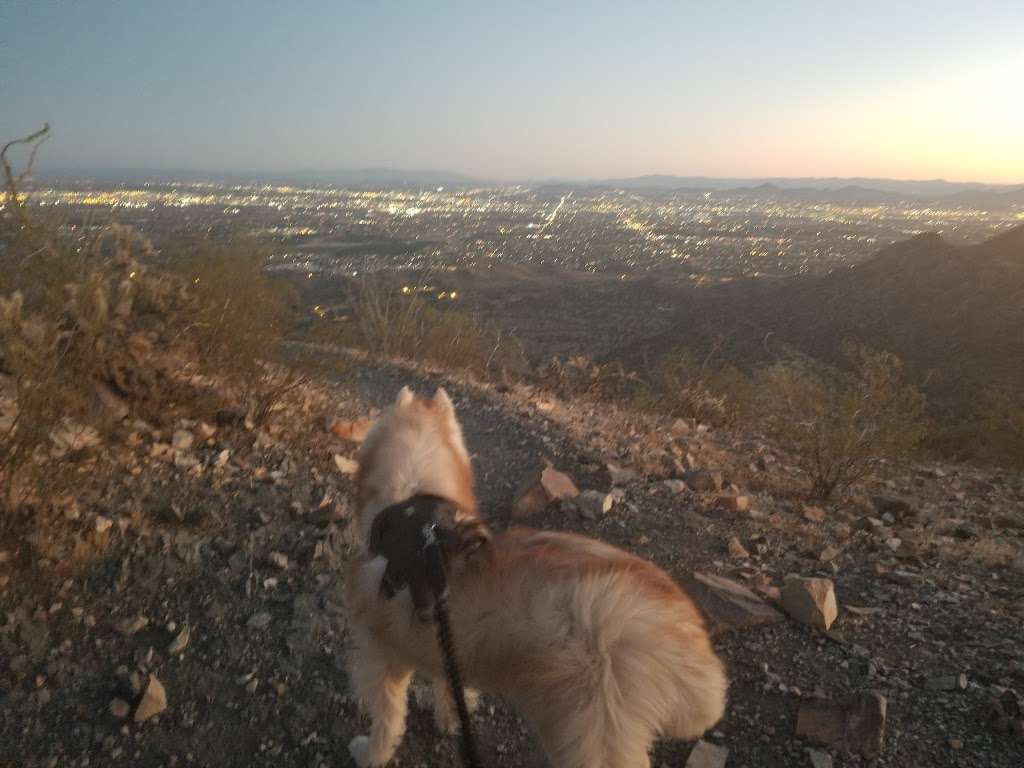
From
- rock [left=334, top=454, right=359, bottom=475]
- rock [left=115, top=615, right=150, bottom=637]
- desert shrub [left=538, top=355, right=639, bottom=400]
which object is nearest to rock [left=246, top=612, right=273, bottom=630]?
rock [left=115, top=615, right=150, bottom=637]

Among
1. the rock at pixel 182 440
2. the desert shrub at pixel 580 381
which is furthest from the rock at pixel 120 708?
the desert shrub at pixel 580 381

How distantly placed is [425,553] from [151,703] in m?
2.02

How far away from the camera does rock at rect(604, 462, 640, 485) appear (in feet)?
21.1

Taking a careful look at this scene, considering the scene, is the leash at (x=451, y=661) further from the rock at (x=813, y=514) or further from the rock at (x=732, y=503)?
the rock at (x=813, y=514)

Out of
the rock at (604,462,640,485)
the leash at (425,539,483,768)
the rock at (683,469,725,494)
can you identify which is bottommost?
the rock at (683,469,725,494)

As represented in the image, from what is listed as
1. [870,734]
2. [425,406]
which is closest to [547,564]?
[425,406]

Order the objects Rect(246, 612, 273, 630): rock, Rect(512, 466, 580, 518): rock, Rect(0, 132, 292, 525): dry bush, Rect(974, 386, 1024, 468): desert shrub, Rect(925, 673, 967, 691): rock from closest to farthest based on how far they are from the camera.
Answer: Rect(925, 673, 967, 691): rock
Rect(246, 612, 273, 630): rock
Rect(0, 132, 292, 525): dry bush
Rect(512, 466, 580, 518): rock
Rect(974, 386, 1024, 468): desert shrub

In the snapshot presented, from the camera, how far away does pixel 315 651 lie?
12.3 ft

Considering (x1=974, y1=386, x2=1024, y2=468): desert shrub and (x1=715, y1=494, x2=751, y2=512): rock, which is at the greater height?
(x1=715, y1=494, x2=751, y2=512): rock

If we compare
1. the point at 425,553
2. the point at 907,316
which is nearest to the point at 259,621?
the point at 425,553

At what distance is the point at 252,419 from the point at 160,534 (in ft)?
6.95

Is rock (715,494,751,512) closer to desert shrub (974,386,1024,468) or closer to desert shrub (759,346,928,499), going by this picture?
desert shrub (759,346,928,499)

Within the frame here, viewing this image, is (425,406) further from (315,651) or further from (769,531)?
(769,531)

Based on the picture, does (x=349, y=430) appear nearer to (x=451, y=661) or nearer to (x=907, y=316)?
(x=451, y=661)
